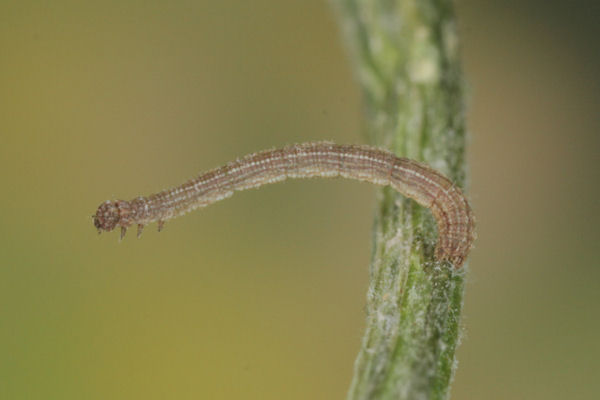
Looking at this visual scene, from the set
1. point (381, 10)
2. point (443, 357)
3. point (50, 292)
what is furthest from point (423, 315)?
point (50, 292)

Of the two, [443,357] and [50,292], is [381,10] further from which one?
[50,292]

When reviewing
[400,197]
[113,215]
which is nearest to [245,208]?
[113,215]

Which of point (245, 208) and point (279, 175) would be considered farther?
point (245, 208)

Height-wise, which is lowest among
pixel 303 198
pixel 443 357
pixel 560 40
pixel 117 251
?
pixel 443 357

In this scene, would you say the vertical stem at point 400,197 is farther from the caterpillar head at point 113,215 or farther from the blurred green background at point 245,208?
the caterpillar head at point 113,215

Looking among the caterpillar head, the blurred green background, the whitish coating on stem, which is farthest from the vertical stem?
the caterpillar head

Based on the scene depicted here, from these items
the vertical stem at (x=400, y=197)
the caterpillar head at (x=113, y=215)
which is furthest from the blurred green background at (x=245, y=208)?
the vertical stem at (x=400, y=197)

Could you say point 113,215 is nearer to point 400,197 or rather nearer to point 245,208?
point 245,208

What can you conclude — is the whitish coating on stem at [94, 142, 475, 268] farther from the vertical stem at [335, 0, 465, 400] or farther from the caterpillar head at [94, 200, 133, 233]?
the vertical stem at [335, 0, 465, 400]
